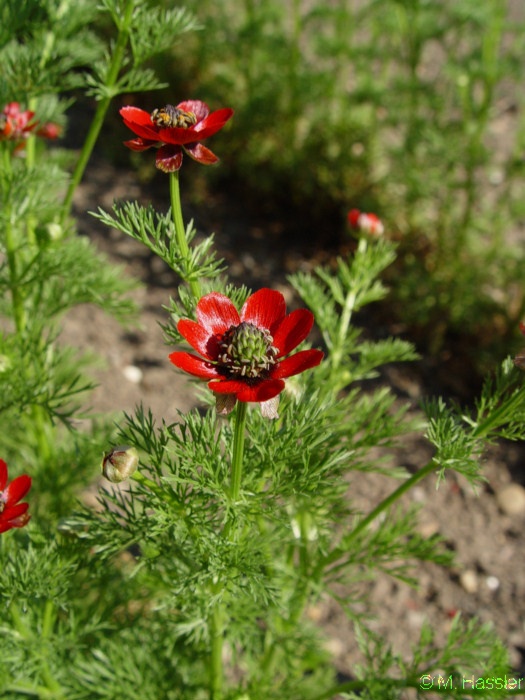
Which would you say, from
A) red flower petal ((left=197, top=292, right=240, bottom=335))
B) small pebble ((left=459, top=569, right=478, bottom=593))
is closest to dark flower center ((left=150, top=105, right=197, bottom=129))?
red flower petal ((left=197, top=292, right=240, bottom=335))

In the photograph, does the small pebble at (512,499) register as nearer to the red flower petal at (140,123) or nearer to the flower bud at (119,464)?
the flower bud at (119,464)

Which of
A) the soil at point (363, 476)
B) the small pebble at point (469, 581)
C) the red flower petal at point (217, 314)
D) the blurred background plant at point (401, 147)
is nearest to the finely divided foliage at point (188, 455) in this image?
the red flower petal at point (217, 314)

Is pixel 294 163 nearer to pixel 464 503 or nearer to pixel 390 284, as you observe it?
pixel 390 284

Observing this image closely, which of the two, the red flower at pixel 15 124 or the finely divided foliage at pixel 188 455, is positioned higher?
the red flower at pixel 15 124

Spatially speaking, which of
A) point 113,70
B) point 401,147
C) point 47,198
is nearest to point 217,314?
point 113,70

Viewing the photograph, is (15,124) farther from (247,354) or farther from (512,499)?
(512,499)

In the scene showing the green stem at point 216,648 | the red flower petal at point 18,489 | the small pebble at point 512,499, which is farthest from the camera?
the small pebble at point 512,499

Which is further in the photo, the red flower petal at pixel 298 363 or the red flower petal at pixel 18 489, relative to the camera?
the red flower petal at pixel 18 489

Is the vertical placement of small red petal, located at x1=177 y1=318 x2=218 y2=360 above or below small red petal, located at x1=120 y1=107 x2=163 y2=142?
below

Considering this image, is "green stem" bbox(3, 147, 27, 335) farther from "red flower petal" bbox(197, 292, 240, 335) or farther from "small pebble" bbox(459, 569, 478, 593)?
"small pebble" bbox(459, 569, 478, 593)
